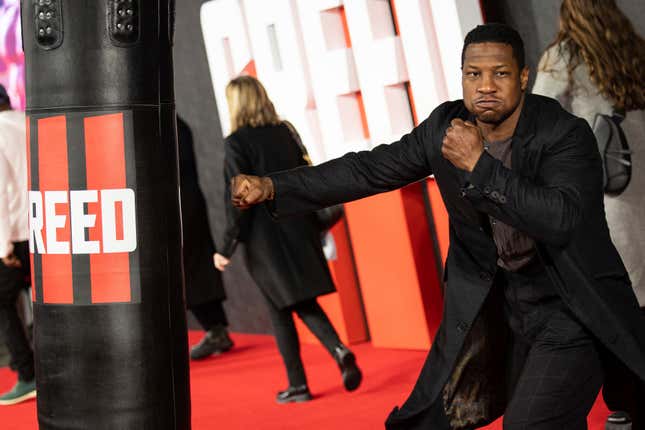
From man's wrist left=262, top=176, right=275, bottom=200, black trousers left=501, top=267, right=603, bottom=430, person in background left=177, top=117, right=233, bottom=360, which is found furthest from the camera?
person in background left=177, top=117, right=233, bottom=360

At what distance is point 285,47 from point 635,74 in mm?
3365

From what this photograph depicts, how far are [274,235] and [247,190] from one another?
2679mm

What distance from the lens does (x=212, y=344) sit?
8211 mm

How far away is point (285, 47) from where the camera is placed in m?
7.93

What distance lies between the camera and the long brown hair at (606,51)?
5.06 metres

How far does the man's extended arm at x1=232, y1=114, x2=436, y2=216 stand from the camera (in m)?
3.62

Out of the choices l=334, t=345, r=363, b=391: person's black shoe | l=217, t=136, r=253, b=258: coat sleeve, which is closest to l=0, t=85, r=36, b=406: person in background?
l=217, t=136, r=253, b=258: coat sleeve

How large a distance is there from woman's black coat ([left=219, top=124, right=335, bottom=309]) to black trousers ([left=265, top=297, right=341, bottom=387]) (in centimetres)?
10

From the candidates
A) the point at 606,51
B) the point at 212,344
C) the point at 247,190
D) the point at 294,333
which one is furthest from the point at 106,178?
the point at 212,344

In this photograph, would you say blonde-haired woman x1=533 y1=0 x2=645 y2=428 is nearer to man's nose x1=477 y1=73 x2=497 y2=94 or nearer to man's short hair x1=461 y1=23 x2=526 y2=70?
man's short hair x1=461 y1=23 x2=526 y2=70

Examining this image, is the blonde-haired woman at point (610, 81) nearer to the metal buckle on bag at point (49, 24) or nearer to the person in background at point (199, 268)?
the metal buckle on bag at point (49, 24)

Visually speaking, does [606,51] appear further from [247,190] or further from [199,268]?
[199,268]

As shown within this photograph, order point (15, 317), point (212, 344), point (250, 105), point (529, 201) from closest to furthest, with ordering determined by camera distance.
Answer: point (529, 201) < point (250, 105) < point (15, 317) < point (212, 344)

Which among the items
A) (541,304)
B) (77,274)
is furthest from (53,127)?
(541,304)
